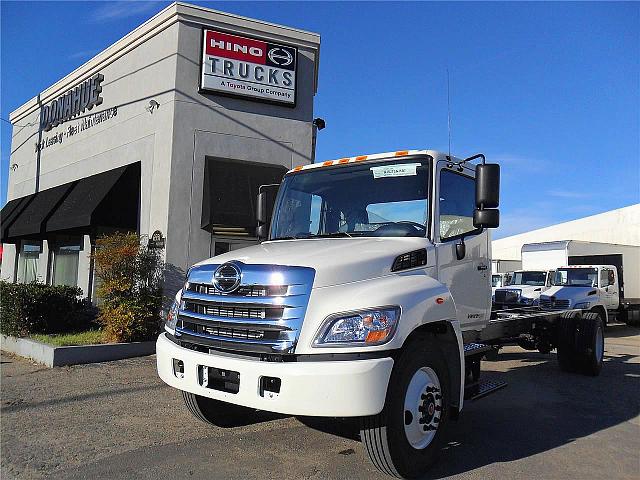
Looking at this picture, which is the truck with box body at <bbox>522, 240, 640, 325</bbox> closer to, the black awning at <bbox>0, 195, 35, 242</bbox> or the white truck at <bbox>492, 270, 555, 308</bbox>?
the white truck at <bbox>492, 270, 555, 308</bbox>

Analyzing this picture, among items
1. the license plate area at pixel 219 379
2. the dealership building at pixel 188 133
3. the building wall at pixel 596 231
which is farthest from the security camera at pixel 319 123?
the building wall at pixel 596 231

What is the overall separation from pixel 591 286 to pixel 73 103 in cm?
1573

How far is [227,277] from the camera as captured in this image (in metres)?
4.00

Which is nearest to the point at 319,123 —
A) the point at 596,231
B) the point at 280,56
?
the point at 280,56

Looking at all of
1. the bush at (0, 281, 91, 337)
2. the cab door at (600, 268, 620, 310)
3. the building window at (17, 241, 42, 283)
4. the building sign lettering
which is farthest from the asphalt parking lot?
the cab door at (600, 268, 620, 310)

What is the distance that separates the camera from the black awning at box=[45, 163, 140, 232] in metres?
11.5

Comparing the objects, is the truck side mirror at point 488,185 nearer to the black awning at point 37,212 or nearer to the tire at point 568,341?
the tire at point 568,341

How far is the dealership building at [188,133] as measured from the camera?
11.4 meters

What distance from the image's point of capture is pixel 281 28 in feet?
41.3

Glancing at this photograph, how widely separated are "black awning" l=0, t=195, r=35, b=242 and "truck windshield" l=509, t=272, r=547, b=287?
16.1 metres

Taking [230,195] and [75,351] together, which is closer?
[75,351]

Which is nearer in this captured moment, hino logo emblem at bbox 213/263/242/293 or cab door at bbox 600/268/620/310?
hino logo emblem at bbox 213/263/242/293

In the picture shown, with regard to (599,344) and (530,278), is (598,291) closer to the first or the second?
(530,278)

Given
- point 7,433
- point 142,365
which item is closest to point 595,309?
point 142,365
